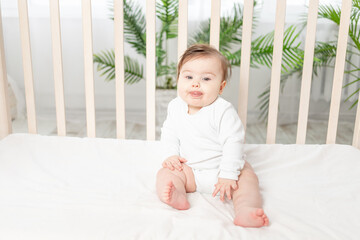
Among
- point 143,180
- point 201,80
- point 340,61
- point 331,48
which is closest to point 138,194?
point 143,180

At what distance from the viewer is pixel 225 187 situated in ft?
2.99

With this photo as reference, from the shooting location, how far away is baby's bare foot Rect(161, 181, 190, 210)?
2.77ft

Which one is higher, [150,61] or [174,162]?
[150,61]

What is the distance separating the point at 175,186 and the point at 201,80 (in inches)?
11.8

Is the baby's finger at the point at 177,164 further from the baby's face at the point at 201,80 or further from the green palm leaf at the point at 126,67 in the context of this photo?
the green palm leaf at the point at 126,67

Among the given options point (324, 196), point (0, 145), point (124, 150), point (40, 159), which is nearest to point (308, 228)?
point (324, 196)

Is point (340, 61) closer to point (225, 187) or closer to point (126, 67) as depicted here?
point (225, 187)

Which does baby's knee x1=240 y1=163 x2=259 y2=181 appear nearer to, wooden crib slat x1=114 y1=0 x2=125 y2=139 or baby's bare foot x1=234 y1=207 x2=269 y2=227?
baby's bare foot x1=234 y1=207 x2=269 y2=227

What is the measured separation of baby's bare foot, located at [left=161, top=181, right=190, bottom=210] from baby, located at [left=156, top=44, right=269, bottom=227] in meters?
0.05

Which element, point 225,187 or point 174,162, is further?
point 174,162

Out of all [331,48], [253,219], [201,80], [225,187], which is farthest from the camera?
[331,48]

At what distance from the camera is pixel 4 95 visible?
4.21 feet

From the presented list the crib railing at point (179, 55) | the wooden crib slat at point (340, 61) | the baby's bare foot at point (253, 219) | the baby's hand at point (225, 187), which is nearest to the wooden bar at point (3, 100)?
the crib railing at point (179, 55)

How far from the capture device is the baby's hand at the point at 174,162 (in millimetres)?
1007
